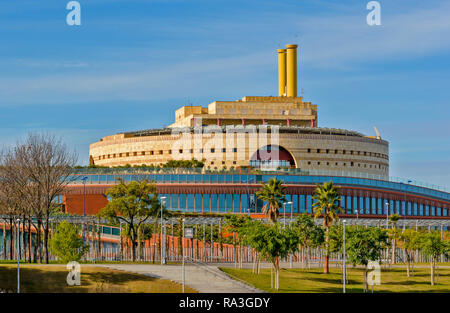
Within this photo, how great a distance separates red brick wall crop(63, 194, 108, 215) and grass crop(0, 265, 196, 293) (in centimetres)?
6472

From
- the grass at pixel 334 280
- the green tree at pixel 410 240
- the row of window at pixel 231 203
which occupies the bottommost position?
the grass at pixel 334 280

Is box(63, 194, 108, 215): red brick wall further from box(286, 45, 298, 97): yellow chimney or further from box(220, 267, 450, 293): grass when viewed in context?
box(286, 45, 298, 97): yellow chimney

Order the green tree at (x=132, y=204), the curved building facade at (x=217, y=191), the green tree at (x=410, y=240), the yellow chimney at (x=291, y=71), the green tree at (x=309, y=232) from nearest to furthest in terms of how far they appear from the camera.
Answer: the green tree at (x=132, y=204)
the green tree at (x=410, y=240)
the green tree at (x=309, y=232)
the curved building facade at (x=217, y=191)
the yellow chimney at (x=291, y=71)

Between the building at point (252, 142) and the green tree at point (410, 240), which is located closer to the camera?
the green tree at point (410, 240)

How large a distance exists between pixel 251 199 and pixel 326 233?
45.4 metres

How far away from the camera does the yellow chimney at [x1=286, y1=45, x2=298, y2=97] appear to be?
183 m

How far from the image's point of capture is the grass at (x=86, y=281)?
6794cm

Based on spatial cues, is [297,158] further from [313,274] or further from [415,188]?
[313,274]

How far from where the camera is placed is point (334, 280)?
8319 cm

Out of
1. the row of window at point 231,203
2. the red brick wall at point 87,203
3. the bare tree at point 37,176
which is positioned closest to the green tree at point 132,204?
the bare tree at point 37,176

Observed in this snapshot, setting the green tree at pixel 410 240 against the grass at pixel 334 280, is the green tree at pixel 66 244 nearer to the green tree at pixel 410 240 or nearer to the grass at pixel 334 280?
the grass at pixel 334 280

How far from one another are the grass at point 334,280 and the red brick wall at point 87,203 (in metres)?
56.6
